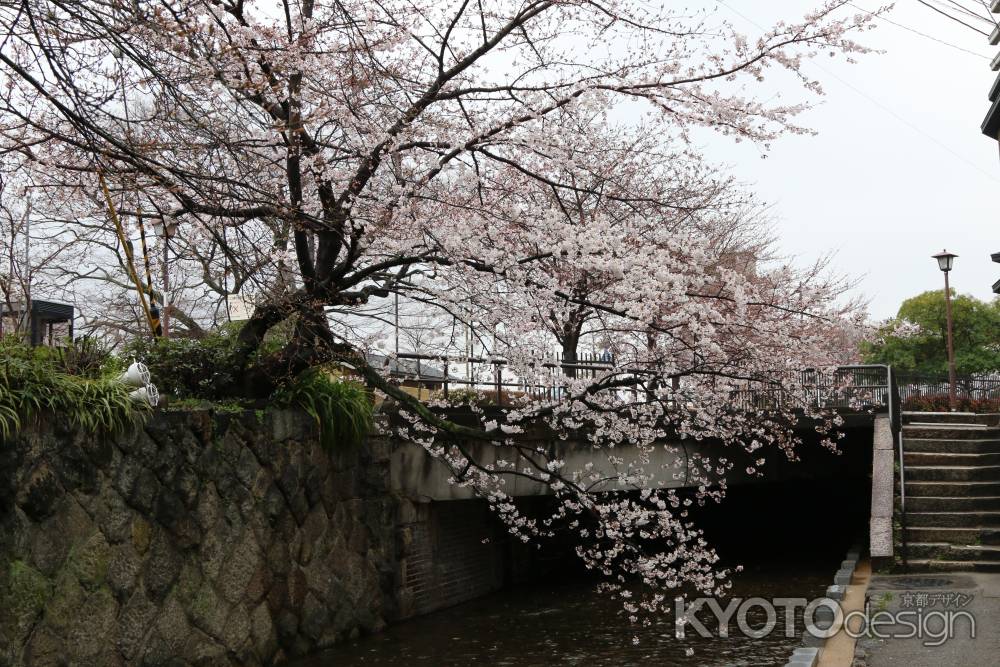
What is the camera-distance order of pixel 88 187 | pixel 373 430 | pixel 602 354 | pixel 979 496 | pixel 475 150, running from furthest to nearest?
pixel 602 354
pixel 979 496
pixel 373 430
pixel 88 187
pixel 475 150

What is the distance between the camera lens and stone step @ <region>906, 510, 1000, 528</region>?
49.9 ft

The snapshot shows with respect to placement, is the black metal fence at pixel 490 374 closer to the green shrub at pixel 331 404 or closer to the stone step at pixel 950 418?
the green shrub at pixel 331 404

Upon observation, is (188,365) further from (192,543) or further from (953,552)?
(953,552)

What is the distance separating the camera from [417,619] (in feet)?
46.1

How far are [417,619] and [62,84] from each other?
9.97 metres

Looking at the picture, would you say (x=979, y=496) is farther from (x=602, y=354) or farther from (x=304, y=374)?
(x=304, y=374)

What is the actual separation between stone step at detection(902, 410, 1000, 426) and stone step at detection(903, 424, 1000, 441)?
3.45 m

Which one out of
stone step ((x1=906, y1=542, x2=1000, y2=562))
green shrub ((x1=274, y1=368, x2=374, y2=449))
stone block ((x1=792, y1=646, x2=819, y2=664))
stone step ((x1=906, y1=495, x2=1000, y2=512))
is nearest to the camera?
stone block ((x1=792, y1=646, x2=819, y2=664))

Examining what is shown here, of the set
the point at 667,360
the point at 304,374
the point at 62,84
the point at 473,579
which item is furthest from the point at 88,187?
the point at 473,579

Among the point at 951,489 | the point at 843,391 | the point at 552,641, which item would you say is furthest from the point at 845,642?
the point at 843,391

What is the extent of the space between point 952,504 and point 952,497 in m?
0.43

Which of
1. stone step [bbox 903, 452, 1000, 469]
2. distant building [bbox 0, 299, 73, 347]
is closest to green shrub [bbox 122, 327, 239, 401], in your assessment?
distant building [bbox 0, 299, 73, 347]

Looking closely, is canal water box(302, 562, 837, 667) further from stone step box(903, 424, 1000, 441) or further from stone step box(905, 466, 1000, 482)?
stone step box(903, 424, 1000, 441)

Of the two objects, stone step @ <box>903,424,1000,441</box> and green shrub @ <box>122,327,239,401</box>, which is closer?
green shrub @ <box>122,327,239,401</box>
